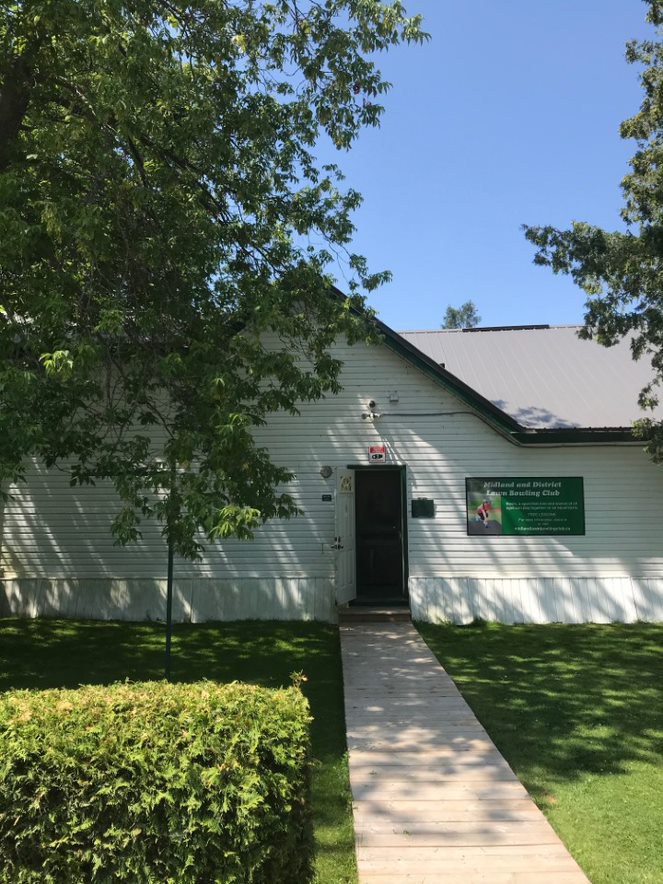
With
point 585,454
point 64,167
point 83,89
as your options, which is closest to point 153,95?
point 83,89

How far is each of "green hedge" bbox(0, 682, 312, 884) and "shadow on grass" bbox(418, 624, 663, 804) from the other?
278cm

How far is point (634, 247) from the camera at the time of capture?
9.38 m

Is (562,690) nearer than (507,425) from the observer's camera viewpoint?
Yes

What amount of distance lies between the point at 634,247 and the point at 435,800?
26.9 feet

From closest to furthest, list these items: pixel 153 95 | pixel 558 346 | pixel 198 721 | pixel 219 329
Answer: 1. pixel 198 721
2. pixel 153 95
3. pixel 219 329
4. pixel 558 346

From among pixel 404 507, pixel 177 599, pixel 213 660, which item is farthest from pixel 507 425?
pixel 177 599

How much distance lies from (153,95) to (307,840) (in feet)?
23.2

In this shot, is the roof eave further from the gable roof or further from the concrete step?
the concrete step

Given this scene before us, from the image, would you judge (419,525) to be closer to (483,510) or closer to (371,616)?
(483,510)

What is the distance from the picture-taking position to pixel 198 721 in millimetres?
2801

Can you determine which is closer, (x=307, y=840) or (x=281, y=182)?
(x=307, y=840)

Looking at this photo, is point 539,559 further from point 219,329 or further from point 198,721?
point 198,721

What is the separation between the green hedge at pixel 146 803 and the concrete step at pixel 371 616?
816cm

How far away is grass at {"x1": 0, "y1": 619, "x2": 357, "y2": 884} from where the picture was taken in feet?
17.3
